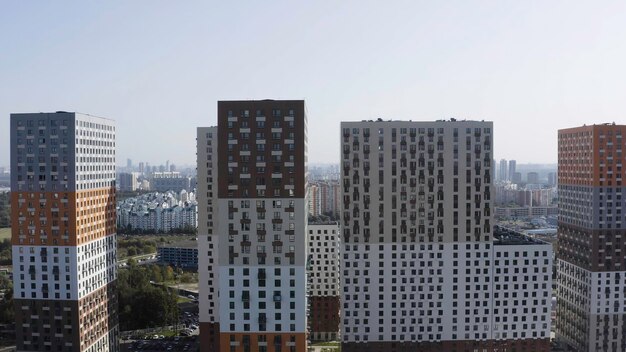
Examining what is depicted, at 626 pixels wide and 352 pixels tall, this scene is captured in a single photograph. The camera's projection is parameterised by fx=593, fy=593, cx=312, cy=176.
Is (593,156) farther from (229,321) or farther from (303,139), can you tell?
(229,321)

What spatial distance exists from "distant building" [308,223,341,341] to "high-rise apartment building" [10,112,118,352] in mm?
24323

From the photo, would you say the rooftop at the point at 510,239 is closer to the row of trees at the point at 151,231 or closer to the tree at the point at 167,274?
the tree at the point at 167,274

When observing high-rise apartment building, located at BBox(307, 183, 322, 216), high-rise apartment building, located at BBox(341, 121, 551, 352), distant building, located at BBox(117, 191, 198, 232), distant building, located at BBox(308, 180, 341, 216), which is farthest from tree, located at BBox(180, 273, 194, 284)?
distant building, located at BBox(308, 180, 341, 216)

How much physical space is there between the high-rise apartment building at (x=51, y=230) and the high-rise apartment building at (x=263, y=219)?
15.6 metres

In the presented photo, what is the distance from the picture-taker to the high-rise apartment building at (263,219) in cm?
3928

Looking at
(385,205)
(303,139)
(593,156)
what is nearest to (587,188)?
(593,156)

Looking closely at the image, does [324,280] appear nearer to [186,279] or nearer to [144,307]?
[144,307]

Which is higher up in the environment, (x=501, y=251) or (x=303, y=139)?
(x=303, y=139)

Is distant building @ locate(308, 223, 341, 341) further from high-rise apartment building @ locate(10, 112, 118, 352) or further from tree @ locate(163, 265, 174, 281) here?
tree @ locate(163, 265, 174, 281)

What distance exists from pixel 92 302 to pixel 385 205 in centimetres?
2656

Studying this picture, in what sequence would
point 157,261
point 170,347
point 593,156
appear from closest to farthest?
1. point 593,156
2. point 170,347
3. point 157,261

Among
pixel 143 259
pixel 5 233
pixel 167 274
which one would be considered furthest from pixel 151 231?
pixel 167 274

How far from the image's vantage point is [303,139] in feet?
129

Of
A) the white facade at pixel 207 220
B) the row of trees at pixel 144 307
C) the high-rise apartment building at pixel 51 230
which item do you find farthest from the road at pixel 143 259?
the high-rise apartment building at pixel 51 230
